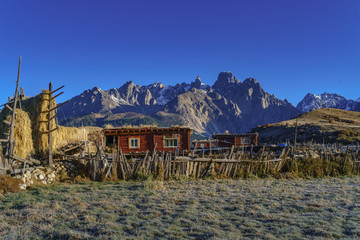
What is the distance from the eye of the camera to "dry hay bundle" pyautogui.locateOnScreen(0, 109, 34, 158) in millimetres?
15789

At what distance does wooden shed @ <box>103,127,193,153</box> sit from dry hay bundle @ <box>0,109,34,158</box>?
1006 centimetres

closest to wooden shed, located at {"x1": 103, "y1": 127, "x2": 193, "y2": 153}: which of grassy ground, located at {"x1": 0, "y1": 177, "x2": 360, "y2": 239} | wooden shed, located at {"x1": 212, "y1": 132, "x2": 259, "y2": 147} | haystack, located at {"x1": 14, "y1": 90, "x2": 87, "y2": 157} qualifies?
haystack, located at {"x1": 14, "y1": 90, "x2": 87, "y2": 157}

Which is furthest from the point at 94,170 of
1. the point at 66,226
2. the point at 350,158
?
the point at 350,158

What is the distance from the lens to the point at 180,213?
8.33 meters

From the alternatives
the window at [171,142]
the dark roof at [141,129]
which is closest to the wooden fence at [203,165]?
the dark roof at [141,129]

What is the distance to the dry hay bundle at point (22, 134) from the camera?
15.8 metres

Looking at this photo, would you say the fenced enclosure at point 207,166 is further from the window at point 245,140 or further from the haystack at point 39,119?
the window at point 245,140

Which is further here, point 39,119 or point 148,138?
point 148,138

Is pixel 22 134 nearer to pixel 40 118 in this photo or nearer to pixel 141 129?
pixel 40 118

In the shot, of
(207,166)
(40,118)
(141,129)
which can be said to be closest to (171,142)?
(141,129)

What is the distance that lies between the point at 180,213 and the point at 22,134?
1310 centimetres

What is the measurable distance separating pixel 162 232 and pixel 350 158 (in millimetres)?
19614

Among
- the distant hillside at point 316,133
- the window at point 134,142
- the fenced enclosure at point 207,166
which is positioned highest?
the distant hillside at point 316,133

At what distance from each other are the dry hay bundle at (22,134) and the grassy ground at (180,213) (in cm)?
451
